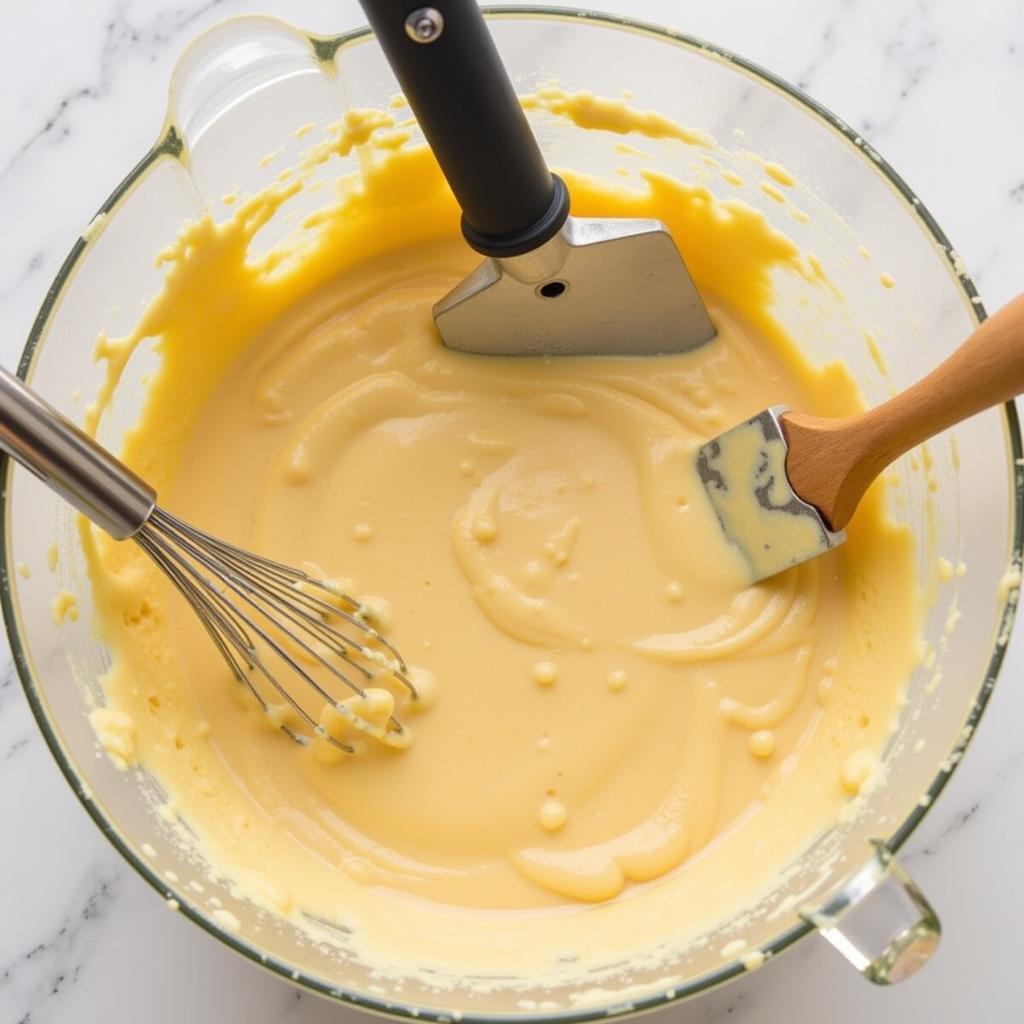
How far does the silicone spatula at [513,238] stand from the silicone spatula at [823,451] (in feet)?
0.77

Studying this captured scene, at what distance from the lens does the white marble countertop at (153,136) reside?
169cm

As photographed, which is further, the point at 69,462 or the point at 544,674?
the point at 544,674

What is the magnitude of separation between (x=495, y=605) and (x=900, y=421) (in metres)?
0.63

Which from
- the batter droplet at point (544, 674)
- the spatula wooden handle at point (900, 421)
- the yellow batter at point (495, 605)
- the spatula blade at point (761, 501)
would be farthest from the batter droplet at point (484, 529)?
the spatula wooden handle at point (900, 421)

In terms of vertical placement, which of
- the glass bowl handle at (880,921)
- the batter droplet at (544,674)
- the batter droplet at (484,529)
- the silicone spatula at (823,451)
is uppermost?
the silicone spatula at (823,451)

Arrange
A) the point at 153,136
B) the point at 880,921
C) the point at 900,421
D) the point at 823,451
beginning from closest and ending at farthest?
1. the point at 880,921
2. the point at 900,421
3. the point at 823,451
4. the point at 153,136

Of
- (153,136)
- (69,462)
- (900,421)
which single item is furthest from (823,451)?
(153,136)

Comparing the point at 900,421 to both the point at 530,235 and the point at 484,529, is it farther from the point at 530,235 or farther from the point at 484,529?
Answer: the point at 484,529

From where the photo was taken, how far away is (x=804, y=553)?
1.68 metres

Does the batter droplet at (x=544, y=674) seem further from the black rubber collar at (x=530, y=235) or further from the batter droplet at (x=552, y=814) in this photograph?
the black rubber collar at (x=530, y=235)

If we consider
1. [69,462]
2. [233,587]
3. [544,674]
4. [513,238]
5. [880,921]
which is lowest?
[880,921]

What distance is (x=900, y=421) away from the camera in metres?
1.46

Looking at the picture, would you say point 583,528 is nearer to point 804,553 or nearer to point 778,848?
point 804,553

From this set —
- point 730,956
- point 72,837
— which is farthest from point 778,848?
point 72,837
